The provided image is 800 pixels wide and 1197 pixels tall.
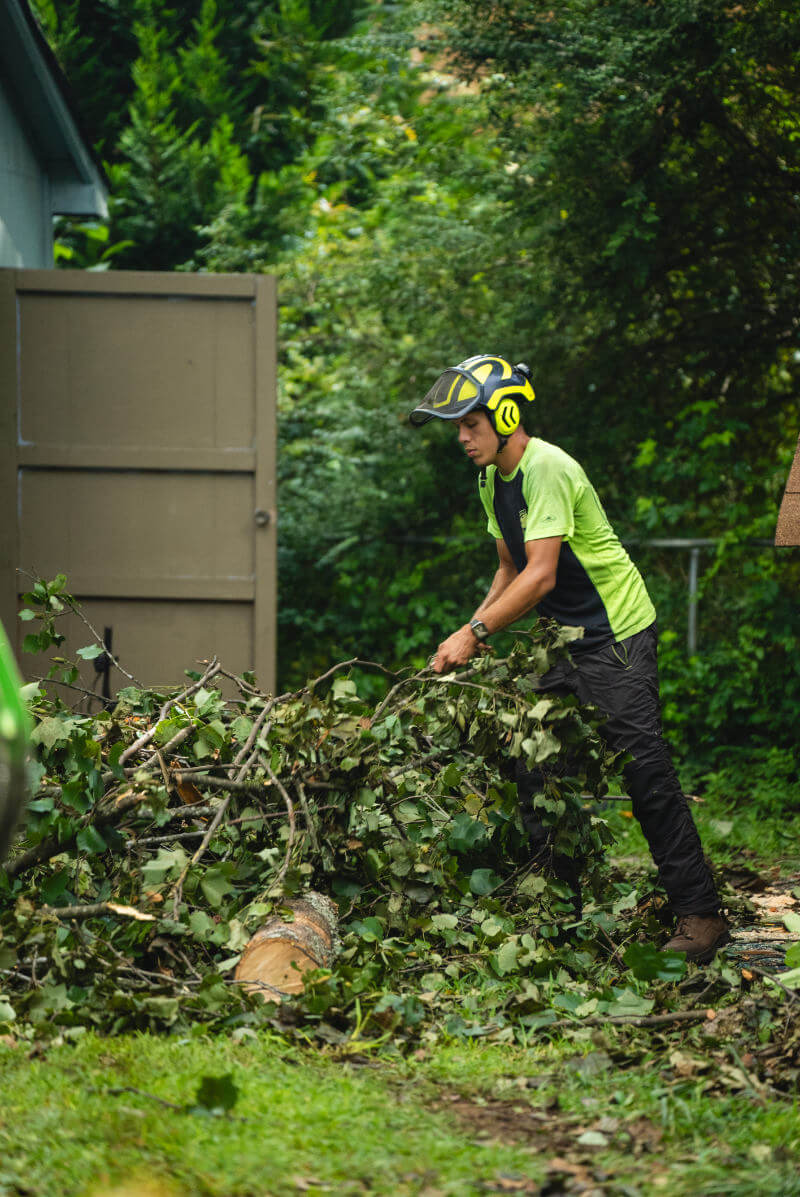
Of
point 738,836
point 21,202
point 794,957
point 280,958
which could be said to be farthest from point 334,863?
point 21,202

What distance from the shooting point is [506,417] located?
14.5ft

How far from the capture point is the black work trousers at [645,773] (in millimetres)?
4320

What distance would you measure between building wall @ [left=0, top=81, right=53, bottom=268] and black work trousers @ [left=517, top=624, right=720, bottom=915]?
13.3 feet

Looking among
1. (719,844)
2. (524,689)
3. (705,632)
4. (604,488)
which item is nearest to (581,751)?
(524,689)

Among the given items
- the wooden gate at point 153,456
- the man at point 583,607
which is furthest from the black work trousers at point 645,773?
the wooden gate at point 153,456

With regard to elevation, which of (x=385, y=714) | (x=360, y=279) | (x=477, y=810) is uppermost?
(x=360, y=279)

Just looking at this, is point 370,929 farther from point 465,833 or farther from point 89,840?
point 89,840

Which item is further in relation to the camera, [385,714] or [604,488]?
[604,488]

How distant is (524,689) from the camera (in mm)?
4324

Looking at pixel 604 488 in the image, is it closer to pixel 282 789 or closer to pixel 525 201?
pixel 525 201

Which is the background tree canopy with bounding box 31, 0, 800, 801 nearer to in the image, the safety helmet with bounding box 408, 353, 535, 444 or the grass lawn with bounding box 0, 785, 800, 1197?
the safety helmet with bounding box 408, 353, 535, 444

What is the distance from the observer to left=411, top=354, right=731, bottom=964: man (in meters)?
4.29

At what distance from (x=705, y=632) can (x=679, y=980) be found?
4675 millimetres

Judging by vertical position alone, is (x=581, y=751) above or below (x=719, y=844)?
above
